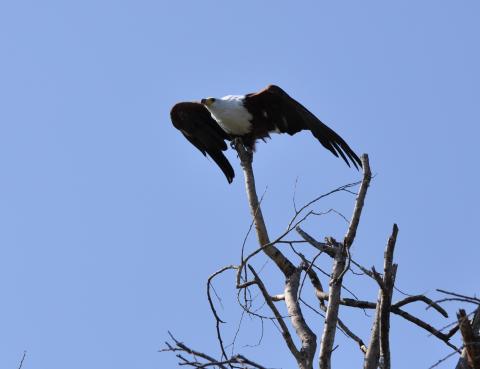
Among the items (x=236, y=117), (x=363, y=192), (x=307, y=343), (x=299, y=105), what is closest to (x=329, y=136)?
(x=299, y=105)

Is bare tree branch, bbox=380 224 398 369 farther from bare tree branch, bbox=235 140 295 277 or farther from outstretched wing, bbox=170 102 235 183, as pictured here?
outstretched wing, bbox=170 102 235 183

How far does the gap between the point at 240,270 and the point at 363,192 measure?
3.18ft

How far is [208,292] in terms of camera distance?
5277 mm

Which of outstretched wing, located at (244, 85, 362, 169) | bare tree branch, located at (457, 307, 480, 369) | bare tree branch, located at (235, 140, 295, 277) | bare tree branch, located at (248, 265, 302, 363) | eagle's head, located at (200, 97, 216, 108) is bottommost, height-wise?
bare tree branch, located at (457, 307, 480, 369)

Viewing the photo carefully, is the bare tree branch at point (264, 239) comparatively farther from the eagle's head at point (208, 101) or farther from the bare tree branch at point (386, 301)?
the eagle's head at point (208, 101)

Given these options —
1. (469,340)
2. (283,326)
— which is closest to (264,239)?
(283,326)

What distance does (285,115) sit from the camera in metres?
8.95

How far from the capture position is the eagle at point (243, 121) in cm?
860

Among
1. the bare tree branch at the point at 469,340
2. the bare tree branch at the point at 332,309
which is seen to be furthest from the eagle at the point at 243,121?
the bare tree branch at the point at 469,340

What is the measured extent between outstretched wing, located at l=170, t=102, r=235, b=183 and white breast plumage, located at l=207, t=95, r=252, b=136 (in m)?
0.40

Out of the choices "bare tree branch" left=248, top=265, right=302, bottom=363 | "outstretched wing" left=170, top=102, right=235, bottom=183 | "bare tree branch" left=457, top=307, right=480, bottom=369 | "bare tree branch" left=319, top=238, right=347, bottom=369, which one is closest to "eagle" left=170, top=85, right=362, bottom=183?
"outstretched wing" left=170, top=102, right=235, bottom=183

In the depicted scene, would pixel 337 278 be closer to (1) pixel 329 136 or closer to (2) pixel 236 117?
(1) pixel 329 136

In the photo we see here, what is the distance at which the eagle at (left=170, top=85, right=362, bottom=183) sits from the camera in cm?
860

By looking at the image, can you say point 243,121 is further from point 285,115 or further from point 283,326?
point 283,326
